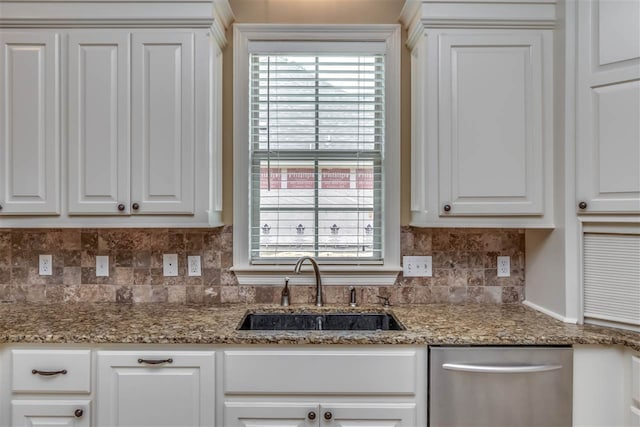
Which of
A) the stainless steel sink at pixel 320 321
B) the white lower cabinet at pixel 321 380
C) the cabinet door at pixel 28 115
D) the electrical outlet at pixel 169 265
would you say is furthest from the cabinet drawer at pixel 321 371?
the cabinet door at pixel 28 115

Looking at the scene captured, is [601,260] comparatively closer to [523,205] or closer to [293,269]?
[523,205]

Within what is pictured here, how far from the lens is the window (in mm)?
2150

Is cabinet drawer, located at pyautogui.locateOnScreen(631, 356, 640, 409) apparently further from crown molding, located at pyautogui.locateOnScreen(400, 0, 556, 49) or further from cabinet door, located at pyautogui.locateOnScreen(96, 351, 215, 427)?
cabinet door, located at pyautogui.locateOnScreen(96, 351, 215, 427)

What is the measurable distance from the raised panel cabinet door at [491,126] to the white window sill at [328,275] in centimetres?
53

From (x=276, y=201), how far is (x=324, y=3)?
3.75 feet

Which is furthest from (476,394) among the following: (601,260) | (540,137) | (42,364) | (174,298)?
(42,364)

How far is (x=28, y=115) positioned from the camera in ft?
5.96

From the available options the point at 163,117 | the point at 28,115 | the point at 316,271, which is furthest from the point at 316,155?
the point at 28,115

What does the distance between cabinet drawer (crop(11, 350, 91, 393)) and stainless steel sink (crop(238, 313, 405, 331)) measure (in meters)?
0.78

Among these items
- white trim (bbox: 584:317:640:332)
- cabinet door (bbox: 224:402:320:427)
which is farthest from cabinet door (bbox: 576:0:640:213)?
cabinet door (bbox: 224:402:320:427)

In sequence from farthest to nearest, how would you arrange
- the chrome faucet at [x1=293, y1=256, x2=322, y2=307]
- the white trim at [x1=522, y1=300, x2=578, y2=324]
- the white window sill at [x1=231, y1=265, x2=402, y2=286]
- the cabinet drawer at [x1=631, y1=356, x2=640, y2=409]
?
the white window sill at [x1=231, y1=265, x2=402, y2=286] → the chrome faucet at [x1=293, y1=256, x2=322, y2=307] → the white trim at [x1=522, y1=300, x2=578, y2=324] → the cabinet drawer at [x1=631, y1=356, x2=640, y2=409]

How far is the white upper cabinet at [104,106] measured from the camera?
71.5 inches

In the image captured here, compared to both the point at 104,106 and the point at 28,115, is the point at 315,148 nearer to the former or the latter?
the point at 104,106

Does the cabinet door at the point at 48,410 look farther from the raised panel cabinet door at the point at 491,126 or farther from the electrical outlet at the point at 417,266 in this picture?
the raised panel cabinet door at the point at 491,126
